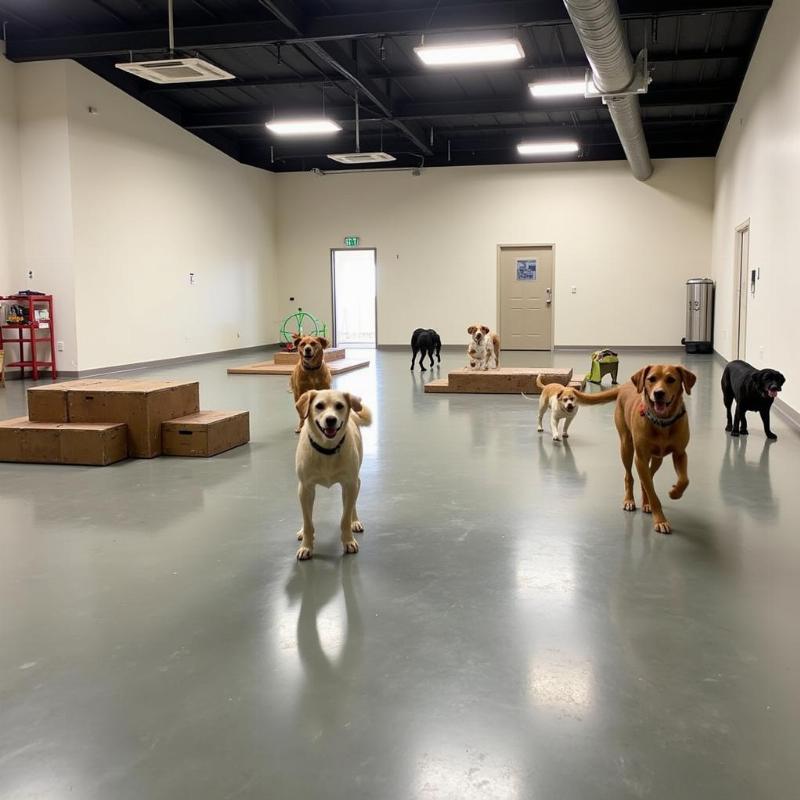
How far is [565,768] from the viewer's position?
5.65 feet

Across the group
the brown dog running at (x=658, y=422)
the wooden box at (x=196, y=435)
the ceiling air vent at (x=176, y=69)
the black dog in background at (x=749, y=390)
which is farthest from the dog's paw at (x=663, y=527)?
the ceiling air vent at (x=176, y=69)

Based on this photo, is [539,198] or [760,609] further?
[539,198]

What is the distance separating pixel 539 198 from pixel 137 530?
561 inches

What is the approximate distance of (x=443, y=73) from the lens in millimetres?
11656

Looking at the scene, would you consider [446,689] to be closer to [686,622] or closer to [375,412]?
[686,622]

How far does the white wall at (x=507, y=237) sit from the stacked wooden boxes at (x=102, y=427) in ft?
39.0

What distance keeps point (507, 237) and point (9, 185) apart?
32.5 feet

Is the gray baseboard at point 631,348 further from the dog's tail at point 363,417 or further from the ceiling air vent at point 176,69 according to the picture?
the dog's tail at point 363,417

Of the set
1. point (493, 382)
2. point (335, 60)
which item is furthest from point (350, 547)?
point (335, 60)

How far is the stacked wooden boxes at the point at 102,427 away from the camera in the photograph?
5.24 m

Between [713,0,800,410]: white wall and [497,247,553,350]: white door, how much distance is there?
5186 mm

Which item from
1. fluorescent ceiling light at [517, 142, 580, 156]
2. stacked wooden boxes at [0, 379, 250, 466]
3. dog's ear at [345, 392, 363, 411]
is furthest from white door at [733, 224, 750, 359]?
dog's ear at [345, 392, 363, 411]

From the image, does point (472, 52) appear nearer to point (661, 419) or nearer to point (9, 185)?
point (661, 419)

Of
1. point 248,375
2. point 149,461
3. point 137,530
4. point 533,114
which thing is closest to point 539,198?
point 533,114
